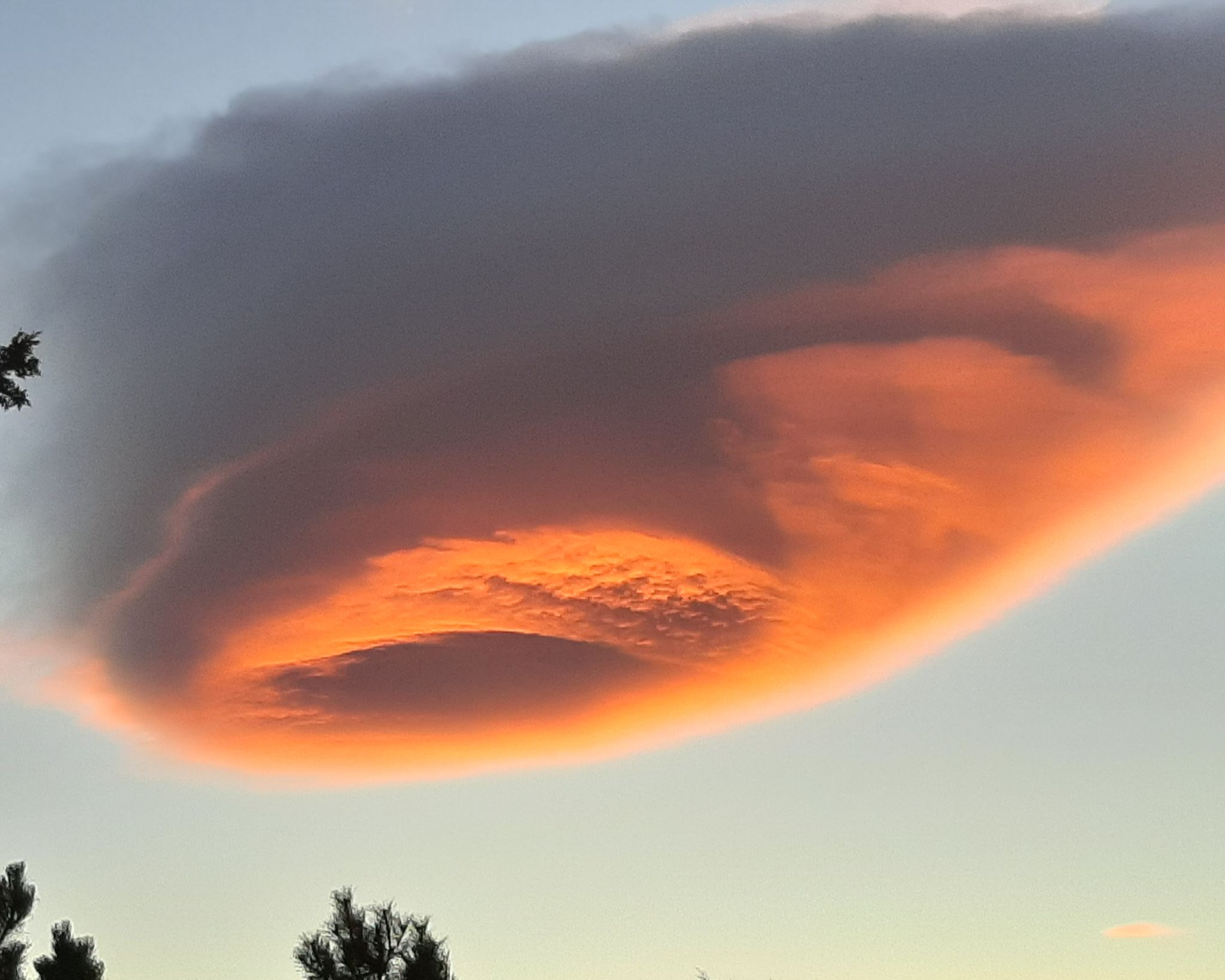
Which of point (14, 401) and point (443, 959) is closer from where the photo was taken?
point (14, 401)

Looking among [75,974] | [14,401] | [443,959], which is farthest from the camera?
[75,974]

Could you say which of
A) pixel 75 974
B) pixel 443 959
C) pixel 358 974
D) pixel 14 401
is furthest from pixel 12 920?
Answer: pixel 14 401

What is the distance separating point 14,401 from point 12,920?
4217cm

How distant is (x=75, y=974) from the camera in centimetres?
6531

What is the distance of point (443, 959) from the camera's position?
199 feet

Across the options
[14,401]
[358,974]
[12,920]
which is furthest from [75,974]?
[14,401]

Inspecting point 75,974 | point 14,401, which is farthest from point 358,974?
point 14,401

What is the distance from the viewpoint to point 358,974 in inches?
2440

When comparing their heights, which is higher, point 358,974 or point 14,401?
point 14,401

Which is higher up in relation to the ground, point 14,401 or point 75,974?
point 14,401

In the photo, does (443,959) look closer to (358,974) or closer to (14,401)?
(358,974)

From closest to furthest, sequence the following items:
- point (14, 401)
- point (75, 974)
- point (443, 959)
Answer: point (14, 401) → point (443, 959) → point (75, 974)

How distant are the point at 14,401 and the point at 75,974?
4571 centimetres

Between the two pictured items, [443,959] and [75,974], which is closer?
[443,959]
